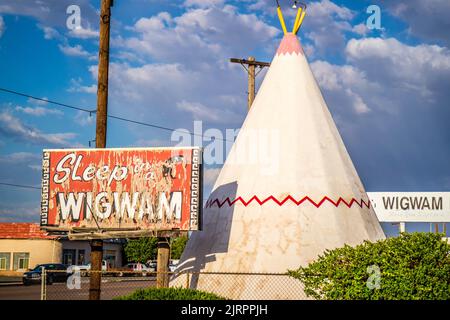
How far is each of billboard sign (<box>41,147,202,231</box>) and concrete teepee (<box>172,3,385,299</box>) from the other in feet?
3.83

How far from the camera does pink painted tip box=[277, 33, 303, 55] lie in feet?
48.3

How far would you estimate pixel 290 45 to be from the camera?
14766 millimetres

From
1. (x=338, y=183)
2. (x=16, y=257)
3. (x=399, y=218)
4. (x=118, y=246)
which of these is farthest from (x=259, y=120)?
(x=118, y=246)

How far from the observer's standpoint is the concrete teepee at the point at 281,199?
12406 millimetres

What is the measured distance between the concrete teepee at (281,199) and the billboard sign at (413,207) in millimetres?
19625

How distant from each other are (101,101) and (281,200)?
4.49 metres

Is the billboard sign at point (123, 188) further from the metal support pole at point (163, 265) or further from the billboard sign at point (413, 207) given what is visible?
the billboard sign at point (413, 207)

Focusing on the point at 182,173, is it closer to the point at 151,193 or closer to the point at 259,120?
the point at 151,193

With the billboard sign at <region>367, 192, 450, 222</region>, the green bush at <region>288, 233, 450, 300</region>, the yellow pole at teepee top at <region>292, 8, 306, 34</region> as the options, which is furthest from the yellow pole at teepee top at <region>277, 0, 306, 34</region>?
the billboard sign at <region>367, 192, 450, 222</region>

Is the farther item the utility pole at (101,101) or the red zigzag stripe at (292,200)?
the red zigzag stripe at (292,200)

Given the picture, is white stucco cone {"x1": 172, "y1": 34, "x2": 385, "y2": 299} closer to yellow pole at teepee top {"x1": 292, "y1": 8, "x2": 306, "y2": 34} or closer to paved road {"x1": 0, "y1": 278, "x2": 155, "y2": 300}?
yellow pole at teepee top {"x1": 292, "y1": 8, "x2": 306, "y2": 34}

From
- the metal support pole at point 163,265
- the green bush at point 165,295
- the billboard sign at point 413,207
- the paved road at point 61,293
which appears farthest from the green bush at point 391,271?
the billboard sign at point 413,207

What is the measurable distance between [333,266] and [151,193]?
180 inches
